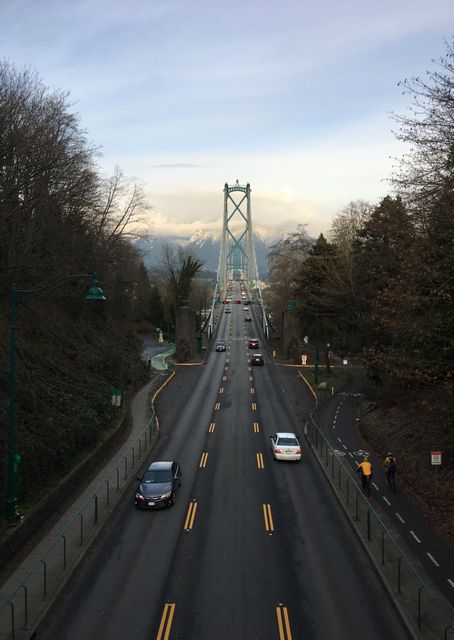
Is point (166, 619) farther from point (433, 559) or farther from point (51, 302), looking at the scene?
point (51, 302)

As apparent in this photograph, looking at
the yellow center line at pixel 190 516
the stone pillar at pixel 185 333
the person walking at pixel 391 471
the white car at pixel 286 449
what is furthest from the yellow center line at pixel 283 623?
the stone pillar at pixel 185 333

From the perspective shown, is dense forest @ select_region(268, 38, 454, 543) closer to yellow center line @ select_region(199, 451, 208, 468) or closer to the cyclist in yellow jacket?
the cyclist in yellow jacket

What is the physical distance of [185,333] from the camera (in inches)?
2381

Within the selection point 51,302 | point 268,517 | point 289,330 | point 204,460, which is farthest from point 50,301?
point 289,330

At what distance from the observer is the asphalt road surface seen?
37.1 ft

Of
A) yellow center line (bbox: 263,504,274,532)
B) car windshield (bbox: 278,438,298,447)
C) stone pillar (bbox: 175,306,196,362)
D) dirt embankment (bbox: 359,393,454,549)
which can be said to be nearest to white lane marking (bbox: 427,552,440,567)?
dirt embankment (bbox: 359,393,454,549)

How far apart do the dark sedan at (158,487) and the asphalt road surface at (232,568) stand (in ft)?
1.37

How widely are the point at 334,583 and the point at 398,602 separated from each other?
1787 millimetres

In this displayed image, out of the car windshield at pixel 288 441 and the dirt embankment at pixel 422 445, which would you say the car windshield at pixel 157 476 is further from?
the dirt embankment at pixel 422 445

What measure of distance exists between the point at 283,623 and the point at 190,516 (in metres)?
7.33

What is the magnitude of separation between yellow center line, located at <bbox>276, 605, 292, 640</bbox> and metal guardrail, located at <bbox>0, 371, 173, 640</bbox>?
5.34 m

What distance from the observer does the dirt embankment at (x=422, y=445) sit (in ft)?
60.0

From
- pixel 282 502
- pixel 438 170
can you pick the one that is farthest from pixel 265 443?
pixel 438 170

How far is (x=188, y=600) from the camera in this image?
40.7 feet
